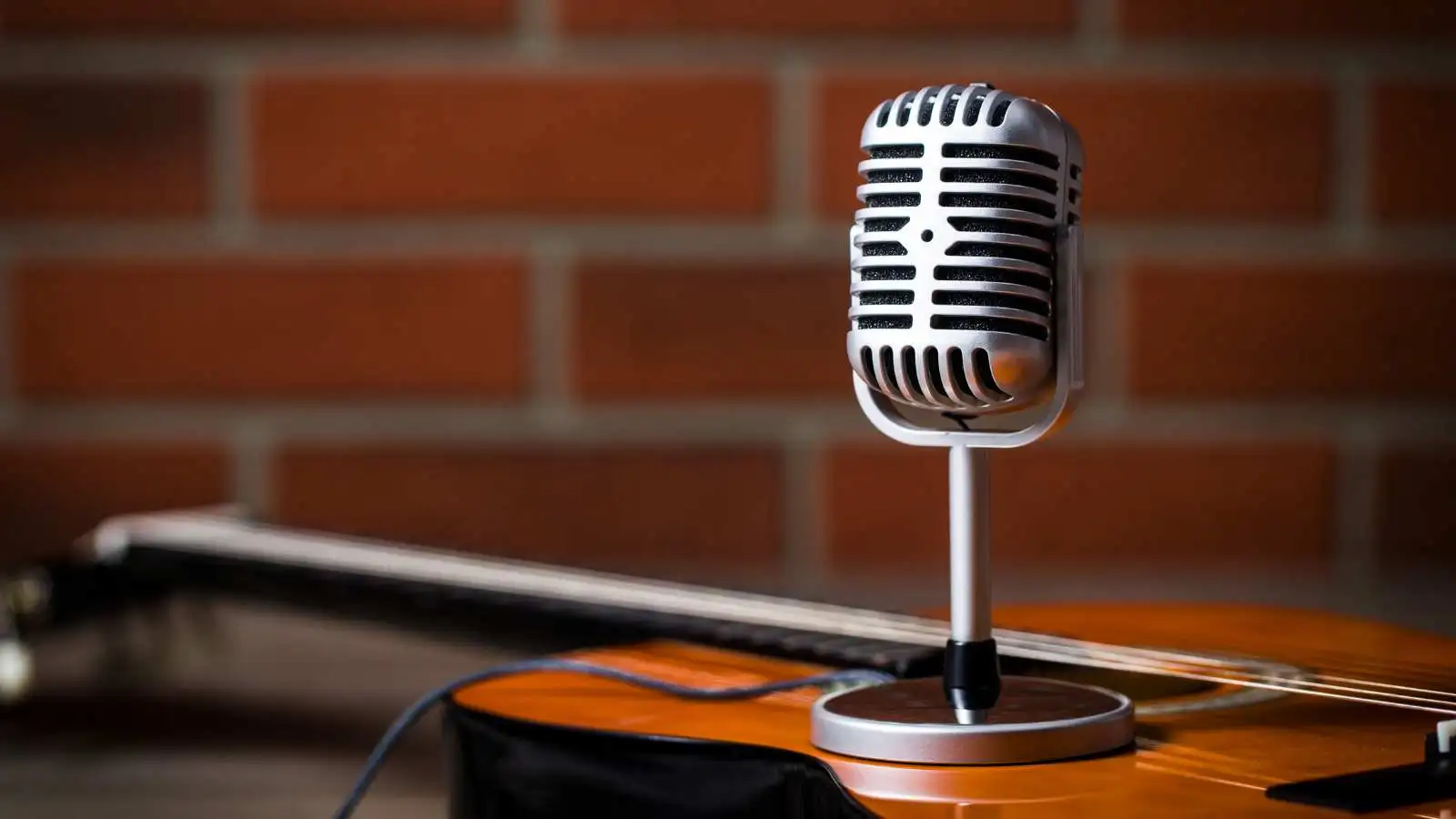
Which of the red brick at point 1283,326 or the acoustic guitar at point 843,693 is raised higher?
the red brick at point 1283,326

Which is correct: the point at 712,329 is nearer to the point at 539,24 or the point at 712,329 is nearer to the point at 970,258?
the point at 539,24

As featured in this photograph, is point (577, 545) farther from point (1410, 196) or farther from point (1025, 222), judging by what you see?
point (1025, 222)

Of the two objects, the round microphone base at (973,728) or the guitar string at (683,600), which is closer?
the round microphone base at (973,728)

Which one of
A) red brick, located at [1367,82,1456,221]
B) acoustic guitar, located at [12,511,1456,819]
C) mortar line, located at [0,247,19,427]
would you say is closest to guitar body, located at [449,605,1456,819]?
acoustic guitar, located at [12,511,1456,819]

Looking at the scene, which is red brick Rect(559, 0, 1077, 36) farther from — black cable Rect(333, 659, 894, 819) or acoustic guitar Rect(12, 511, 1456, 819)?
black cable Rect(333, 659, 894, 819)

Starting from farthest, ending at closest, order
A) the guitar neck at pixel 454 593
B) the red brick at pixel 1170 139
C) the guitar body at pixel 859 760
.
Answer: the red brick at pixel 1170 139
the guitar neck at pixel 454 593
the guitar body at pixel 859 760

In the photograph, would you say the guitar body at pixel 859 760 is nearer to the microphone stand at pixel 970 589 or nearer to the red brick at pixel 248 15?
the microphone stand at pixel 970 589

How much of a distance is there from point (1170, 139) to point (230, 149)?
810mm

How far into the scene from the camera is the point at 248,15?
4.71 feet

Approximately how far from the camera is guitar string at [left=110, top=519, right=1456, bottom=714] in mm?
776

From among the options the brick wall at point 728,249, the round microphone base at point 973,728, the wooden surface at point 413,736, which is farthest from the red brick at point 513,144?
the round microphone base at point 973,728

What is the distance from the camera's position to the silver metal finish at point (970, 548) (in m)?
0.64

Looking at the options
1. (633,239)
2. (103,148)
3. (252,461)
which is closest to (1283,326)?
(633,239)

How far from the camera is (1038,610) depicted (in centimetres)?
98
